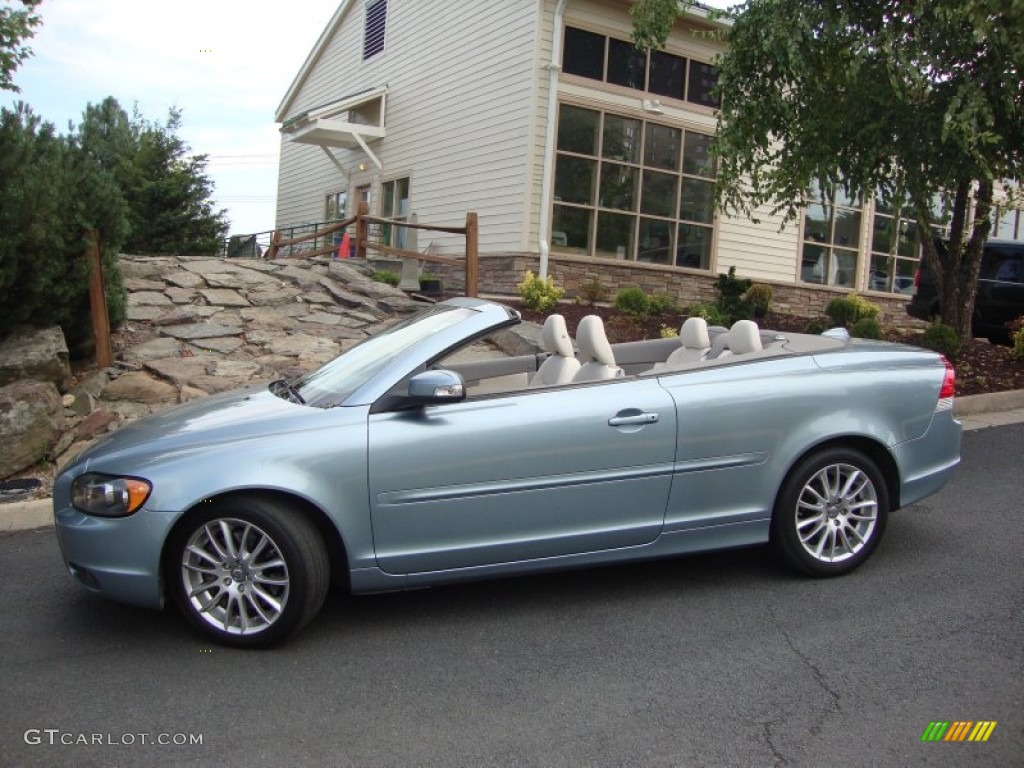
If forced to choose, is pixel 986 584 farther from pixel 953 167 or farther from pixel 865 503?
pixel 953 167

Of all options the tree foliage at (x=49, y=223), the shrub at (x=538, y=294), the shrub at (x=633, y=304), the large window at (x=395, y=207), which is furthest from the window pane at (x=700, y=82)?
the tree foliage at (x=49, y=223)

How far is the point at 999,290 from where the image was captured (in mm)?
12781

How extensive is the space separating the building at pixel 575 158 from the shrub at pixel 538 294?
1.57 m

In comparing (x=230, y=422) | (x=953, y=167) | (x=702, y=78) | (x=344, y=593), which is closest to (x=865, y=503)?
(x=344, y=593)

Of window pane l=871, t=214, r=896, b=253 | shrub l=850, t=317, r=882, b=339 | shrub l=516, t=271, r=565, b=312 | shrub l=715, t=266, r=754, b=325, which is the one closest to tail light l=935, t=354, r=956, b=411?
shrub l=850, t=317, r=882, b=339

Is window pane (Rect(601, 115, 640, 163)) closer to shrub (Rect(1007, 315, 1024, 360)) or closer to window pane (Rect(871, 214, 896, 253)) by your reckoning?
window pane (Rect(871, 214, 896, 253))

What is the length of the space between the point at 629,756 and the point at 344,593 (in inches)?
76.2

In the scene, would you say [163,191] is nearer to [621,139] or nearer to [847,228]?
[621,139]

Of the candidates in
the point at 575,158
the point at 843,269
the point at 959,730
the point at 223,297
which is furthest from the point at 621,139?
the point at 959,730

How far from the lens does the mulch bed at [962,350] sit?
399 inches

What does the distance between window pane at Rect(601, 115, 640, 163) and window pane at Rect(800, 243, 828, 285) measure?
14.9 feet

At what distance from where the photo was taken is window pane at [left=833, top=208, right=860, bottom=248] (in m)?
18.0

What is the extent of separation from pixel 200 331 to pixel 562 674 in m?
7.33

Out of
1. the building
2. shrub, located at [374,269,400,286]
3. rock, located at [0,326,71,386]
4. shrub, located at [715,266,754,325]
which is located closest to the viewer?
rock, located at [0,326,71,386]
